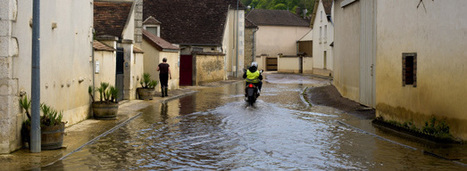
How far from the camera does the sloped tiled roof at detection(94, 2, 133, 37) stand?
68.6 ft

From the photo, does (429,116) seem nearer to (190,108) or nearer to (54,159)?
(54,159)

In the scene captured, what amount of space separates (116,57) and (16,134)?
1066 centimetres

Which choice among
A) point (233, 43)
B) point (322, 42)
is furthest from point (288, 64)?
point (233, 43)

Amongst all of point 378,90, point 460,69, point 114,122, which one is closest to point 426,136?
point 460,69

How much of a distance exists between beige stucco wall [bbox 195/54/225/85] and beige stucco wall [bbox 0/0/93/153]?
21.4m

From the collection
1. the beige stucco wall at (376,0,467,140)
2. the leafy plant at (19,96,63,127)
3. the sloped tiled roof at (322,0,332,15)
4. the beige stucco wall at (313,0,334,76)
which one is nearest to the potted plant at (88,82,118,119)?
the leafy plant at (19,96,63,127)

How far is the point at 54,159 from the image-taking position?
31.3 ft

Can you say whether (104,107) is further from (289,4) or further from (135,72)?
(289,4)

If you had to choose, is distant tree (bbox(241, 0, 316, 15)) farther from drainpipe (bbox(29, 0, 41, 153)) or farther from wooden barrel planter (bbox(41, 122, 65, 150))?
drainpipe (bbox(29, 0, 41, 153))

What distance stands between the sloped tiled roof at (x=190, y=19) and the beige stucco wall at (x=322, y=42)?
11.5 metres

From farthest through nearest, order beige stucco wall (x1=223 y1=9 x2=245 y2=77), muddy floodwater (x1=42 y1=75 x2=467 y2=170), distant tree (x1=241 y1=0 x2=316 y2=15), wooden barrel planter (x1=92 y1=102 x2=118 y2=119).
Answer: distant tree (x1=241 y1=0 x2=316 y2=15)
beige stucco wall (x1=223 y1=9 x2=245 y2=77)
wooden barrel planter (x1=92 y1=102 x2=118 y2=119)
muddy floodwater (x1=42 y1=75 x2=467 y2=170)

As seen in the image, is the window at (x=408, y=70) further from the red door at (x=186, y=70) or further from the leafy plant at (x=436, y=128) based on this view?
the red door at (x=186, y=70)

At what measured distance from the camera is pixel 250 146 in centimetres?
1104

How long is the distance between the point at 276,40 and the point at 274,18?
10.2 ft
